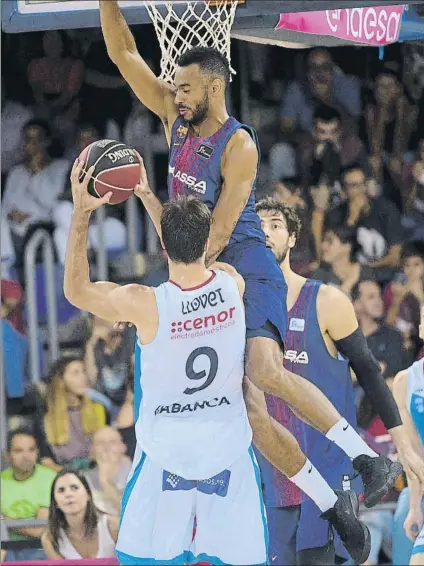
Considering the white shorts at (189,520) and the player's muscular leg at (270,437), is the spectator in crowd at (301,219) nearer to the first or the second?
the player's muscular leg at (270,437)

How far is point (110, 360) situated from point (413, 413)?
2.85 m

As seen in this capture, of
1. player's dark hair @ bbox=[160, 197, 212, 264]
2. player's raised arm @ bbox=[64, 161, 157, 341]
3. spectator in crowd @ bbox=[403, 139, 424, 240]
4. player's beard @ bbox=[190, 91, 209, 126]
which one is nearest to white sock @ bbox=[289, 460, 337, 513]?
player's raised arm @ bbox=[64, 161, 157, 341]

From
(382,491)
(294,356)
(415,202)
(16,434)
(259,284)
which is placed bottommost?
(16,434)

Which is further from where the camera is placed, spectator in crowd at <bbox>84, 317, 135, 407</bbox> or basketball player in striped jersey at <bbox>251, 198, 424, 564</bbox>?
spectator in crowd at <bbox>84, 317, 135, 407</bbox>

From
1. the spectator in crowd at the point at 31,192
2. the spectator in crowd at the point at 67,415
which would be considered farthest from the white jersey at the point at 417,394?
the spectator in crowd at the point at 31,192

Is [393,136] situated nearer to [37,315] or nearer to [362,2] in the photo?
[37,315]

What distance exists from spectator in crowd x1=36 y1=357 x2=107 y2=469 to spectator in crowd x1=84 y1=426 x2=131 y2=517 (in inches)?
6.7

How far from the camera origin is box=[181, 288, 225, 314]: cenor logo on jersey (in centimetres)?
578

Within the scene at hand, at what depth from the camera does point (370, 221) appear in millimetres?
10391

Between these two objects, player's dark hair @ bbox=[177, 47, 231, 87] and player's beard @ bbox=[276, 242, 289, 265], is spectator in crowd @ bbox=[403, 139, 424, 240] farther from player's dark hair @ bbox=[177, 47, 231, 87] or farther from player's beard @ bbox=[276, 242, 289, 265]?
player's dark hair @ bbox=[177, 47, 231, 87]

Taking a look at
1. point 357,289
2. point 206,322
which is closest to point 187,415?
point 206,322

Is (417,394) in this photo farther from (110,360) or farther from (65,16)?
(65,16)

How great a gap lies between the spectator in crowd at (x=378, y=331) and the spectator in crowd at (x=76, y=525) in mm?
2361

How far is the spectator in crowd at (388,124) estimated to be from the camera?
420 inches
